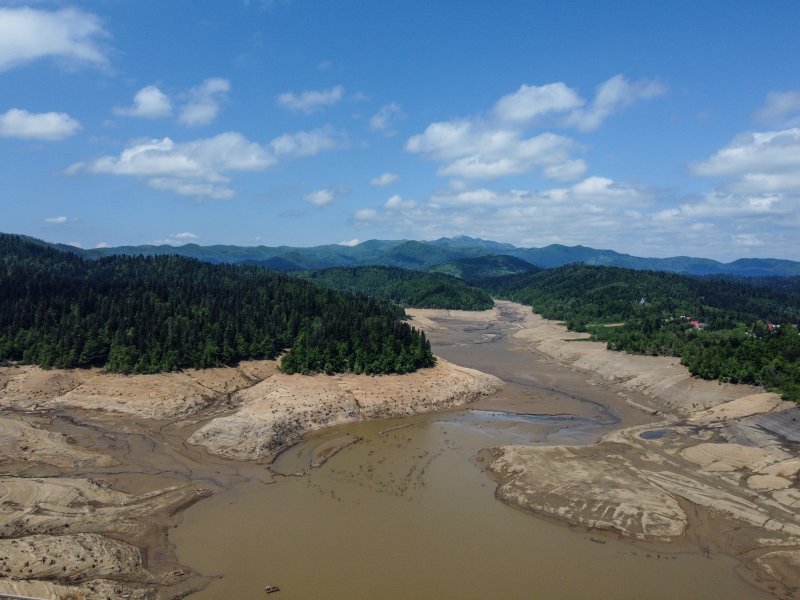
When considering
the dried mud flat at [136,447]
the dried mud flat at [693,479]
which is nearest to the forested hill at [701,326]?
the dried mud flat at [693,479]

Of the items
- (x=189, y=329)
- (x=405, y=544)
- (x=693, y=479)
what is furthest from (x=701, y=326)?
(x=405, y=544)

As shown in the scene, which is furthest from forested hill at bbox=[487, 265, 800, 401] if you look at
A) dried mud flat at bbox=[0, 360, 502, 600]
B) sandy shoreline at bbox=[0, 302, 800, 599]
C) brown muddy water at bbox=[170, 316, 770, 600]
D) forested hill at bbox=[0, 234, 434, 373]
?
forested hill at bbox=[0, 234, 434, 373]

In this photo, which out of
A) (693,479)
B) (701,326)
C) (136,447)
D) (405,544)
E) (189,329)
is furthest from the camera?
(701,326)

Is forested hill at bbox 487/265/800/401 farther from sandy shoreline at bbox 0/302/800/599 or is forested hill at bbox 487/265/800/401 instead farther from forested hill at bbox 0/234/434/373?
forested hill at bbox 0/234/434/373

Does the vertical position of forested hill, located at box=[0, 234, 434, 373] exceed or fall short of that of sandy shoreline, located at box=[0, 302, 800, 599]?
it exceeds it

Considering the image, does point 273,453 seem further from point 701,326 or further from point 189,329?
point 701,326

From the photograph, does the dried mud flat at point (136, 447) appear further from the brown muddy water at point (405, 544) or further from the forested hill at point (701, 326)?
the forested hill at point (701, 326)
